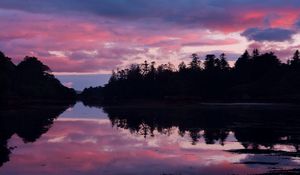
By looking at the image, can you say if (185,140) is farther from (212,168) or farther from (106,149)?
(212,168)

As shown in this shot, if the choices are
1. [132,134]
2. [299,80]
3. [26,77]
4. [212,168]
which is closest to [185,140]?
[132,134]

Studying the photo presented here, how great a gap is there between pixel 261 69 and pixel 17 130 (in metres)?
161

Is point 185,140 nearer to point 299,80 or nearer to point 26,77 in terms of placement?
point 299,80

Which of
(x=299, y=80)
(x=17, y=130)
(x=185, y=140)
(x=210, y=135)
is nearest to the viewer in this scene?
(x=185, y=140)

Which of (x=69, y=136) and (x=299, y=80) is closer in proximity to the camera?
(x=69, y=136)

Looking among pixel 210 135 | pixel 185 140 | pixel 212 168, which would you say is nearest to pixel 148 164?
pixel 212 168

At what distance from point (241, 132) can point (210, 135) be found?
4.44 meters

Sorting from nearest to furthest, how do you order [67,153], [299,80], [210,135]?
[67,153], [210,135], [299,80]

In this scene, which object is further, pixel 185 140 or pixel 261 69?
pixel 261 69

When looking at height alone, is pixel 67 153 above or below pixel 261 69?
below

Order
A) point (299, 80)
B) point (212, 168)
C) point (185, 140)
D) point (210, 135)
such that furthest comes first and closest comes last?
point (299, 80) < point (210, 135) < point (185, 140) < point (212, 168)

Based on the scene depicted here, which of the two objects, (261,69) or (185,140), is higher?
(261,69)

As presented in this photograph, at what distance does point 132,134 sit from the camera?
47.3m

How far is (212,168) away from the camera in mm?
26359
